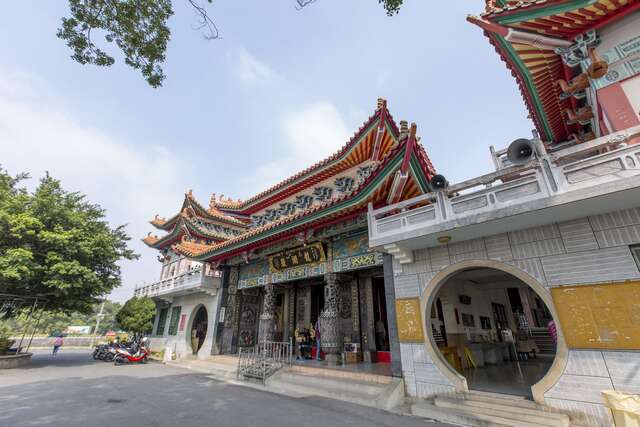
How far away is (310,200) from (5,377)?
12305mm

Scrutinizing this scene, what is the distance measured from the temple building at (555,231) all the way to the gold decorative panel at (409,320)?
0.09ft

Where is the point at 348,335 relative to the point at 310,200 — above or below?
below

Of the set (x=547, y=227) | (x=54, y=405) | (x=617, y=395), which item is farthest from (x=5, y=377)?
(x=547, y=227)

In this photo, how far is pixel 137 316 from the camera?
15.5 meters

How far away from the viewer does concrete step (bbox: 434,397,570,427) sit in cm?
437

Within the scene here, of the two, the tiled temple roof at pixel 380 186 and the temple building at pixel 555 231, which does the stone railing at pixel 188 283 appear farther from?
the temple building at pixel 555 231

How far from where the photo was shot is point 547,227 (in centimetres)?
539

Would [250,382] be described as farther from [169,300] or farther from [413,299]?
[169,300]

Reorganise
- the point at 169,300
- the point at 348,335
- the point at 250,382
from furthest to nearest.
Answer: the point at 169,300
the point at 348,335
the point at 250,382

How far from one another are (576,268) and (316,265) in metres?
6.81

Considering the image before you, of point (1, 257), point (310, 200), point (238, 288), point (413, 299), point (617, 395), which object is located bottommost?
point (617, 395)

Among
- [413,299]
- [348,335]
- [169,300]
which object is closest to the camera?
[413,299]

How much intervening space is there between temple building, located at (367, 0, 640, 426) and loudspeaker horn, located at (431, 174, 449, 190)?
43 mm

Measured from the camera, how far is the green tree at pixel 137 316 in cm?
1537
